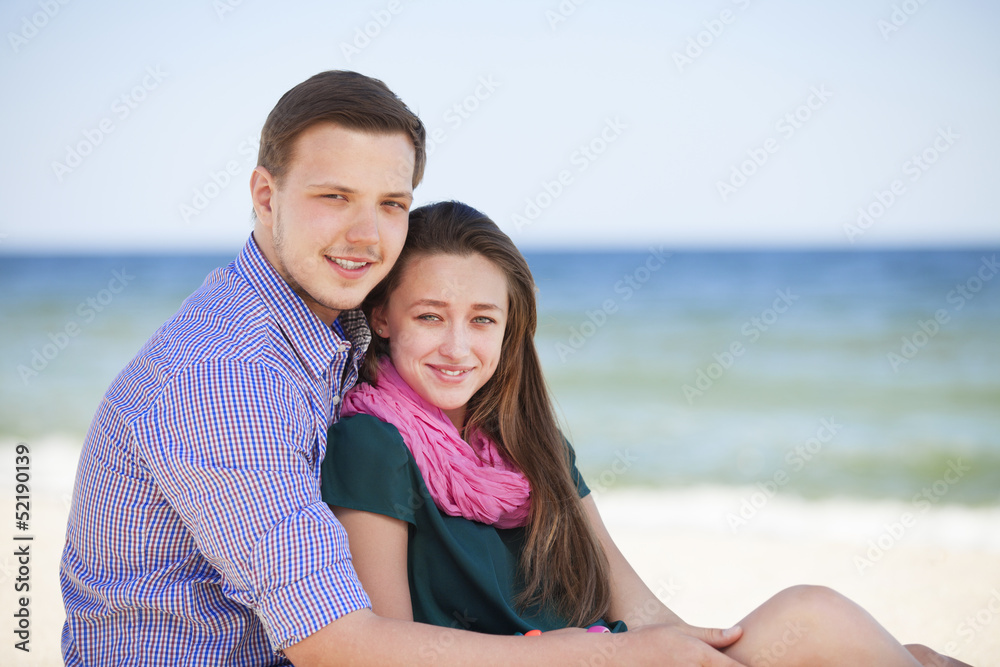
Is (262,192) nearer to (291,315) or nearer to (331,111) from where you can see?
(331,111)

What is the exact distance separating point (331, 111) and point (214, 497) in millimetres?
1047

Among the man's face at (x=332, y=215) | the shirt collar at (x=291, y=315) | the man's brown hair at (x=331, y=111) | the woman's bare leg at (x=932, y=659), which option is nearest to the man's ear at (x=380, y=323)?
the man's face at (x=332, y=215)

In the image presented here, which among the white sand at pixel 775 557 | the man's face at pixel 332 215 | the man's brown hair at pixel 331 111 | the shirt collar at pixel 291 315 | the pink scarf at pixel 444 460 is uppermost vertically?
the man's brown hair at pixel 331 111

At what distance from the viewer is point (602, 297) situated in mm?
21562

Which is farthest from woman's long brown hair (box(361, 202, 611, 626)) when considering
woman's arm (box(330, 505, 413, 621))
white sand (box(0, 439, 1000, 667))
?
white sand (box(0, 439, 1000, 667))

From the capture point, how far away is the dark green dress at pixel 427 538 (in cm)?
219

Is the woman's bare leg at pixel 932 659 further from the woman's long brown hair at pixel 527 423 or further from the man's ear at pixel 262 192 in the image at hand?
the man's ear at pixel 262 192

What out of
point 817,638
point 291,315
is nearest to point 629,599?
point 817,638

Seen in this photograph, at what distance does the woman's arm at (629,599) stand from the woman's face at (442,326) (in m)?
0.64

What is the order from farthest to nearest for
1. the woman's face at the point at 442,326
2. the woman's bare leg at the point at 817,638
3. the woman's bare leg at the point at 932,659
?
1. the woman's face at the point at 442,326
2. the woman's bare leg at the point at 932,659
3. the woman's bare leg at the point at 817,638

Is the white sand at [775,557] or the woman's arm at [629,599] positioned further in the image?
the white sand at [775,557]

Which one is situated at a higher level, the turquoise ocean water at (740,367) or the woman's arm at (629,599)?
the turquoise ocean water at (740,367)

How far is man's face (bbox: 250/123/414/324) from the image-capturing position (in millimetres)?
2281

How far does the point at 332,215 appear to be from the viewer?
230 centimetres
